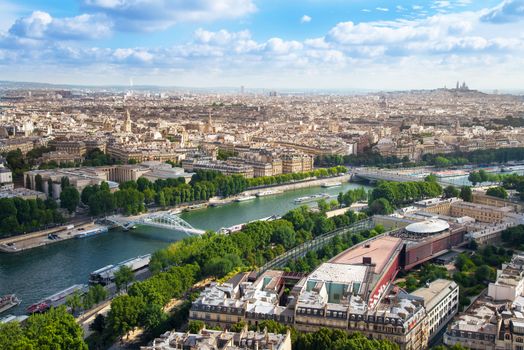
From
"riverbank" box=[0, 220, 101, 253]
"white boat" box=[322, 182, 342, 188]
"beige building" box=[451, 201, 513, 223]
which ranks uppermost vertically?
"beige building" box=[451, 201, 513, 223]

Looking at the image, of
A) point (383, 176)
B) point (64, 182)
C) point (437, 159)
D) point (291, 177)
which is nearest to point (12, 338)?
point (64, 182)

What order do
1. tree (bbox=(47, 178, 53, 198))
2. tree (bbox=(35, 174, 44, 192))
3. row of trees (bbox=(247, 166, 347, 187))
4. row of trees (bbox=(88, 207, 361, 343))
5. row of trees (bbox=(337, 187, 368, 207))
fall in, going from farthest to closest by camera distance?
1. row of trees (bbox=(247, 166, 347, 187))
2. tree (bbox=(35, 174, 44, 192))
3. tree (bbox=(47, 178, 53, 198))
4. row of trees (bbox=(337, 187, 368, 207))
5. row of trees (bbox=(88, 207, 361, 343))

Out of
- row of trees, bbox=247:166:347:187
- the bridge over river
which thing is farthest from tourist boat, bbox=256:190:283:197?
the bridge over river

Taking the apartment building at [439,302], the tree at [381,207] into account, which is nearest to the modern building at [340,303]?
the apartment building at [439,302]

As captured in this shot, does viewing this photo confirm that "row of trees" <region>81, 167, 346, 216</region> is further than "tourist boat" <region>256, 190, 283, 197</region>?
No

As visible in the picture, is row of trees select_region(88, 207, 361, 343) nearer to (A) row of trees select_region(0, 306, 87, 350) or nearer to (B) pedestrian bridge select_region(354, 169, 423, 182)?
(A) row of trees select_region(0, 306, 87, 350)

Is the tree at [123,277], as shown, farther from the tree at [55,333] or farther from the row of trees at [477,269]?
the row of trees at [477,269]
